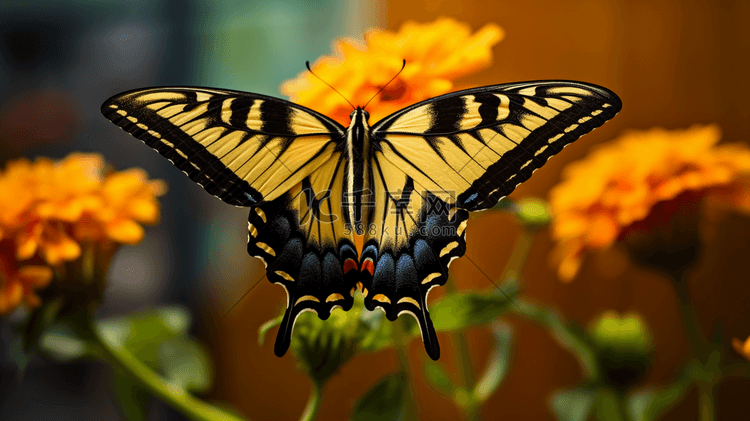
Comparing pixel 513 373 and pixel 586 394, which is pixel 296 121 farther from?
pixel 513 373

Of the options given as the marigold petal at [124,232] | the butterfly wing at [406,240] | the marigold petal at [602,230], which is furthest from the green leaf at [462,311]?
the marigold petal at [124,232]

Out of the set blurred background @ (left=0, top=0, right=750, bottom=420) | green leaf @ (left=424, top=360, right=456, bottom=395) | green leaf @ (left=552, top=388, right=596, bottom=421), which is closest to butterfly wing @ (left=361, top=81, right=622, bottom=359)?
green leaf @ (left=424, top=360, right=456, bottom=395)

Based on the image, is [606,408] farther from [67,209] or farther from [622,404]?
[67,209]

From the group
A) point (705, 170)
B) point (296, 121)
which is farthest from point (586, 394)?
point (296, 121)

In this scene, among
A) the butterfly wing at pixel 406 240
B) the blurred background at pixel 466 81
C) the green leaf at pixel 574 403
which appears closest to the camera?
the butterfly wing at pixel 406 240

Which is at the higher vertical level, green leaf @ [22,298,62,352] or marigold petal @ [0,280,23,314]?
marigold petal @ [0,280,23,314]

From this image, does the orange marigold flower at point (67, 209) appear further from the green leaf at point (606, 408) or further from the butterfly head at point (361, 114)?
the green leaf at point (606, 408)

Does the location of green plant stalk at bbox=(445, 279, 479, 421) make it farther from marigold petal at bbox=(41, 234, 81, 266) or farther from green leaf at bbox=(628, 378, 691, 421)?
marigold petal at bbox=(41, 234, 81, 266)
